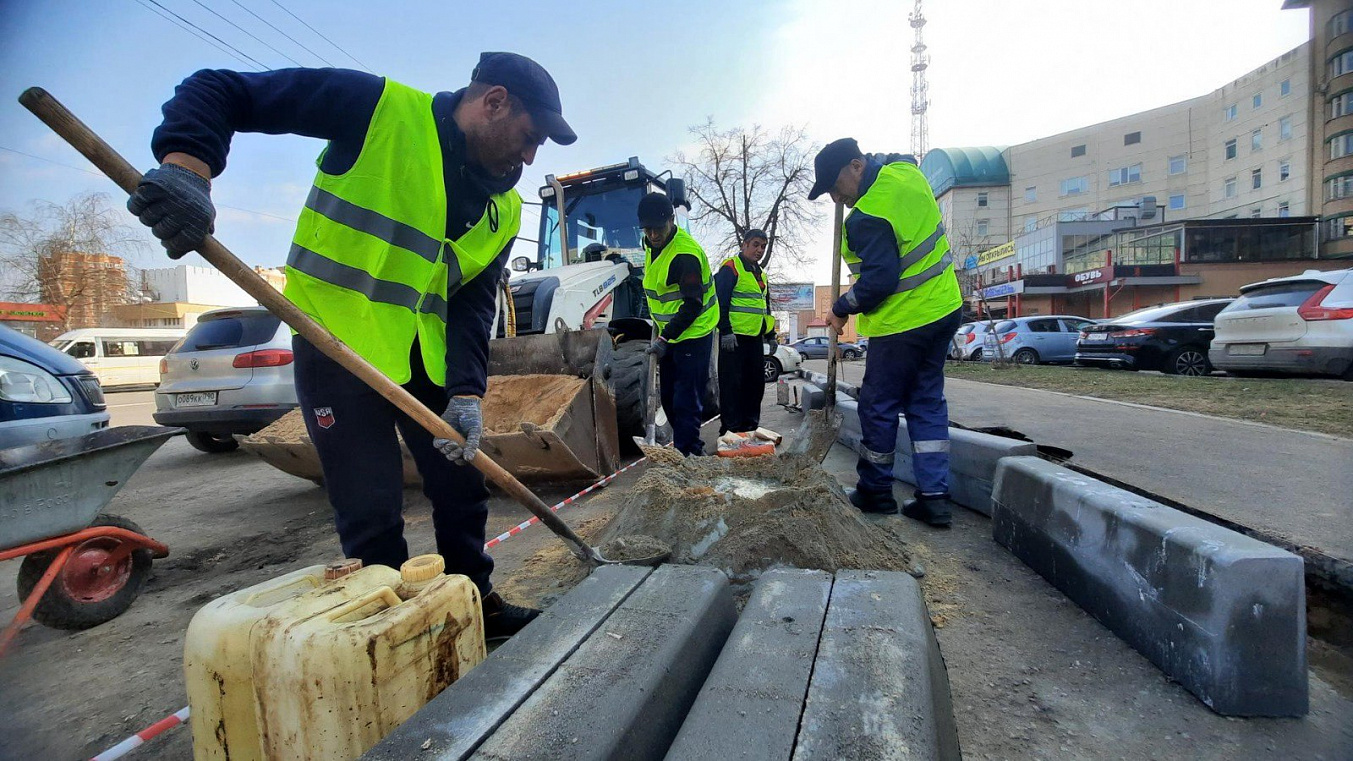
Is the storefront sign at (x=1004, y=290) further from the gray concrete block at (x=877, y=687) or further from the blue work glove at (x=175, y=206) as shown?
the blue work glove at (x=175, y=206)

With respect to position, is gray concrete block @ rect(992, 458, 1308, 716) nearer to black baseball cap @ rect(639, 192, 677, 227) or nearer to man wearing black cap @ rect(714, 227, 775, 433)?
black baseball cap @ rect(639, 192, 677, 227)

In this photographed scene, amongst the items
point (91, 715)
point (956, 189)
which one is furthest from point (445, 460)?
point (956, 189)

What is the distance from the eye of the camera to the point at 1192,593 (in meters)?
1.60

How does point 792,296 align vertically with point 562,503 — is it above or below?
above

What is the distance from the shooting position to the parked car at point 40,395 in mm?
2766

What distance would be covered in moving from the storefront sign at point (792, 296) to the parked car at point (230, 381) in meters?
28.6

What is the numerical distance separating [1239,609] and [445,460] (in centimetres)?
221

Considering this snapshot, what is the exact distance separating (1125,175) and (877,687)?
5607cm

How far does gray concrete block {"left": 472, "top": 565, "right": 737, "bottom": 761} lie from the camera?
3.43 feet

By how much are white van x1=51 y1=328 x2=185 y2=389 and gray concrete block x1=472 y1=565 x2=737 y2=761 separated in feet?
66.8

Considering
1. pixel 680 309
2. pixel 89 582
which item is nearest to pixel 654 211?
pixel 680 309

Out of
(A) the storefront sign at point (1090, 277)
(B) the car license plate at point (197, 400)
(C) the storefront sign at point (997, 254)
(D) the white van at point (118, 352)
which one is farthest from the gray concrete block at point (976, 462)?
(C) the storefront sign at point (997, 254)

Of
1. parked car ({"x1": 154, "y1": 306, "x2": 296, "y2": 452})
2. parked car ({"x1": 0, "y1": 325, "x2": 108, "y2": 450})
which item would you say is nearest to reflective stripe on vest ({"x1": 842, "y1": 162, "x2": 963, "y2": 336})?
parked car ({"x1": 0, "y1": 325, "x2": 108, "y2": 450})

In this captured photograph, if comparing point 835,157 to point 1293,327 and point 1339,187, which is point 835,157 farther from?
point 1293,327
